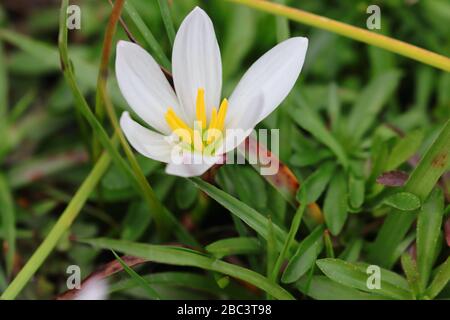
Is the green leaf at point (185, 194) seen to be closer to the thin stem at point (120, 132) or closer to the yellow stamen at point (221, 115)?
the thin stem at point (120, 132)

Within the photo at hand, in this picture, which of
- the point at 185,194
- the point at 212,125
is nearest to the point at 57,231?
the point at 185,194

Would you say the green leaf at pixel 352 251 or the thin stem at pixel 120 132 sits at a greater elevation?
the thin stem at pixel 120 132

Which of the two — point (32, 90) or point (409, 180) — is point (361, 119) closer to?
point (409, 180)

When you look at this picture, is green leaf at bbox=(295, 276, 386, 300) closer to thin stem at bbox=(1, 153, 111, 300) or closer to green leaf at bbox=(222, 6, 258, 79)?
thin stem at bbox=(1, 153, 111, 300)

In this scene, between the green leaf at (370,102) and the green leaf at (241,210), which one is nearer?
the green leaf at (241,210)

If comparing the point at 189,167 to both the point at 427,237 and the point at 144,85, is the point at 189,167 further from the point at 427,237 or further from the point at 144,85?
the point at 427,237

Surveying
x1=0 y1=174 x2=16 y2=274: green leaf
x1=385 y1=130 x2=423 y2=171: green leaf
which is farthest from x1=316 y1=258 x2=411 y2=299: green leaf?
x1=0 y1=174 x2=16 y2=274: green leaf

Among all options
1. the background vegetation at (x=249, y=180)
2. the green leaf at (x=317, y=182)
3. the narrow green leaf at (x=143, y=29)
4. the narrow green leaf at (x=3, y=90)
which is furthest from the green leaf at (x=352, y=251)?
the narrow green leaf at (x=3, y=90)
